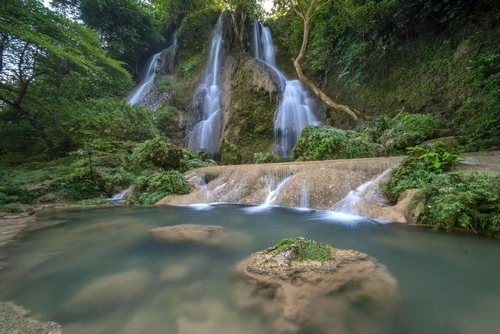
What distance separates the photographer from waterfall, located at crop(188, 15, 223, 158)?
14984 millimetres

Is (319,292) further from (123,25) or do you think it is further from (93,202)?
(123,25)

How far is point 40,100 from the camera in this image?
1120 centimetres

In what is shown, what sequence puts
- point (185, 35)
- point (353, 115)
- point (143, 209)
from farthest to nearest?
point (185, 35) → point (353, 115) → point (143, 209)

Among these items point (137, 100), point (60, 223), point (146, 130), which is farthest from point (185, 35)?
point (60, 223)

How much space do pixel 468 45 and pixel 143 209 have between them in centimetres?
1164

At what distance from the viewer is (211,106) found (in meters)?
16.2

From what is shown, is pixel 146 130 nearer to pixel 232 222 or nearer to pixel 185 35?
pixel 232 222

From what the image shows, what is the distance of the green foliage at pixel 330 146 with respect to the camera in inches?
329

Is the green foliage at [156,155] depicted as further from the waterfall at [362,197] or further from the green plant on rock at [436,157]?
the green plant on rock at [436,157]

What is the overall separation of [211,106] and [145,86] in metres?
7.48

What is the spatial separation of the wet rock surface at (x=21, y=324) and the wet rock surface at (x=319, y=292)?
4.42 ft

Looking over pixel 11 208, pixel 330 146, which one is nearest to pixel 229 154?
pixel 330 146

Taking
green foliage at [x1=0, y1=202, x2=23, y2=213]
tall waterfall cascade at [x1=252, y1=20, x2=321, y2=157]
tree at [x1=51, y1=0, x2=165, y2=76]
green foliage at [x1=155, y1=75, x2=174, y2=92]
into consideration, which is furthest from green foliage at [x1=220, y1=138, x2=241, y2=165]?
tree at [x1=51, y1=0, x2=165, y2=76]

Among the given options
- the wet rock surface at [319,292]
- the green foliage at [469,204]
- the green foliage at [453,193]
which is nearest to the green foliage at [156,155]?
the green foliage at [453,193]
